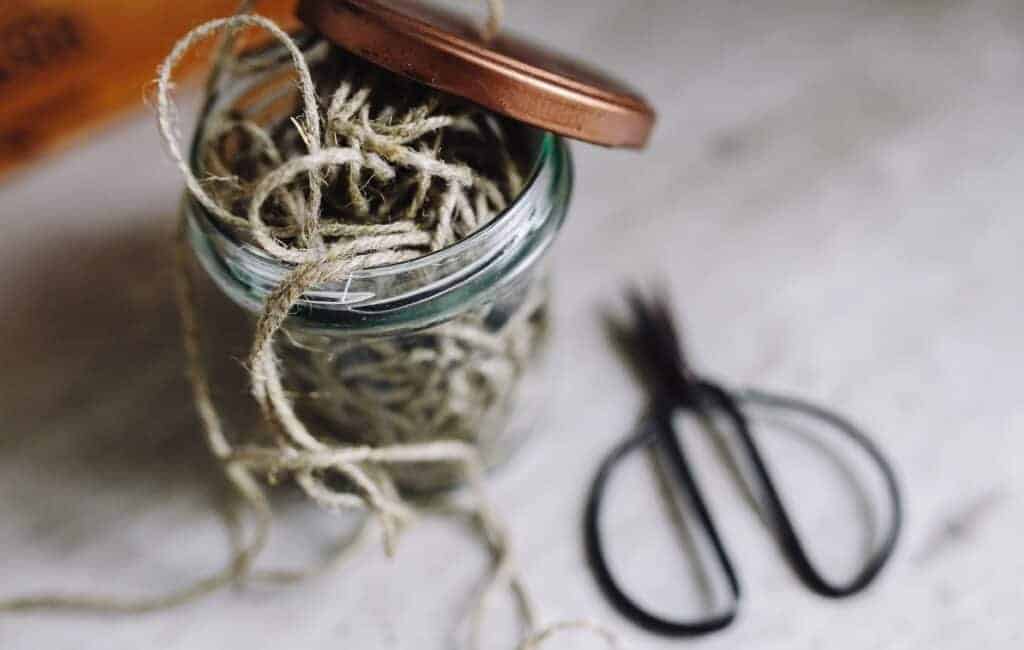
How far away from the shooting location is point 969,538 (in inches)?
18.8

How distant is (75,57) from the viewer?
62 cm

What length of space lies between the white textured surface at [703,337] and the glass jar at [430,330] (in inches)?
2.2

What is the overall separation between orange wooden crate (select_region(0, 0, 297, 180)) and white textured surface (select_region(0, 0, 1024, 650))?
0.07 ft

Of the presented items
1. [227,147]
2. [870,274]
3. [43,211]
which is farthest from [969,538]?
[43,211]

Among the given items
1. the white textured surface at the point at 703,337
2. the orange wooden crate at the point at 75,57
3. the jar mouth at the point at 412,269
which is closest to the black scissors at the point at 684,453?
the white textured surface at the point at 703,337

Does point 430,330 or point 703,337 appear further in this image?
point 703,337

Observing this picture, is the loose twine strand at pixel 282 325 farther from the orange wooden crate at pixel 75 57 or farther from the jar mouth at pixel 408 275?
the orange wooden crate at pixel 75 57

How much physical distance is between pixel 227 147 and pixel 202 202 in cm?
8

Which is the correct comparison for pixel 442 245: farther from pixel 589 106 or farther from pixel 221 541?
pixel 221 541

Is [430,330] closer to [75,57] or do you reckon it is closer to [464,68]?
[464,68]

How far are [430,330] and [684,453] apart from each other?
183 mm

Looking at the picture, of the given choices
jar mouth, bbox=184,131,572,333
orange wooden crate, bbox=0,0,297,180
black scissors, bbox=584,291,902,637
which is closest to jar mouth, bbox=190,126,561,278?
jar mouth, bbox=184,131,572,333

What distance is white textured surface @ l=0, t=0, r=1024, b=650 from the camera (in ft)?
1.54

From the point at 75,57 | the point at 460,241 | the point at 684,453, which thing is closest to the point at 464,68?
the point at 460,241
